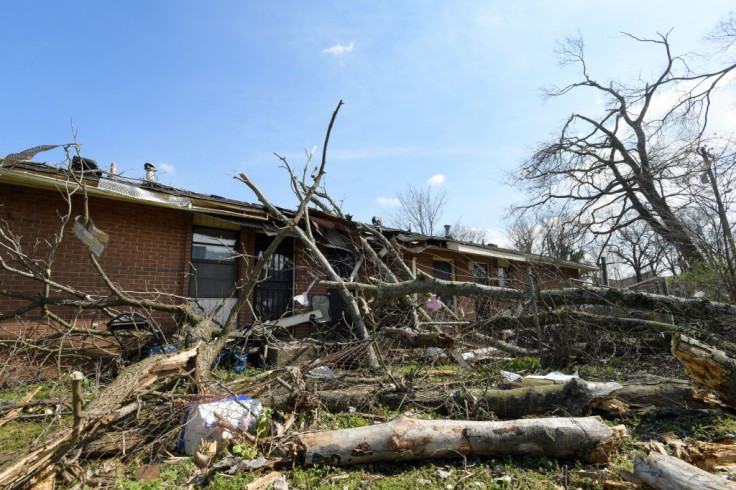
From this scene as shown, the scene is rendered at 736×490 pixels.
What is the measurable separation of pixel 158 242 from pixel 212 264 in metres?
1.08

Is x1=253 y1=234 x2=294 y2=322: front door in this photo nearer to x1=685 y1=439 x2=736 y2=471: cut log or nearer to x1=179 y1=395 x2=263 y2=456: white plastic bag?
x1=179 y1=395 x2=263 y2=456: white plastic bag

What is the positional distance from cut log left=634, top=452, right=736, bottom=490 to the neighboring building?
4.08m

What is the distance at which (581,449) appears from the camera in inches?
114

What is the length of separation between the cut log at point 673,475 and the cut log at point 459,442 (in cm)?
58

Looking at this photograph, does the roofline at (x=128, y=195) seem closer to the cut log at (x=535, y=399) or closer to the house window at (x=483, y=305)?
the cut log at (x=535, y=399)

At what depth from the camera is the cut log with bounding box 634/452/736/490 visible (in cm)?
199

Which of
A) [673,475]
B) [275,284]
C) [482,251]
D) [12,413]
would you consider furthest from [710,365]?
[482,251]

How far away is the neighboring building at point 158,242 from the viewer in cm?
555

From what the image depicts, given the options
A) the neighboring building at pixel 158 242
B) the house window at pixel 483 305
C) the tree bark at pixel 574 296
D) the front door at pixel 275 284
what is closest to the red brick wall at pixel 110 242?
the neighboring building at pixel 158 242

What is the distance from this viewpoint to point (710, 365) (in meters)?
3.41

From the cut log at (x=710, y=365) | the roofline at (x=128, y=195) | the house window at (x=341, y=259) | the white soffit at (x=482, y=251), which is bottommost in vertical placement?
the cut log at (x=710, y=365)

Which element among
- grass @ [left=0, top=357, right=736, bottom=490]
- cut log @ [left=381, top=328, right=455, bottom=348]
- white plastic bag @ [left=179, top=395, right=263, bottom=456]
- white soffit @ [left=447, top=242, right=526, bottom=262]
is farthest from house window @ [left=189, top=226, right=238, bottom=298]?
white soffit @ [left=447, top=242, right=526, bottom=262]

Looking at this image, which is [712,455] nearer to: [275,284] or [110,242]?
[275,284]

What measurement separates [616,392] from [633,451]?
Answer: 82cm
